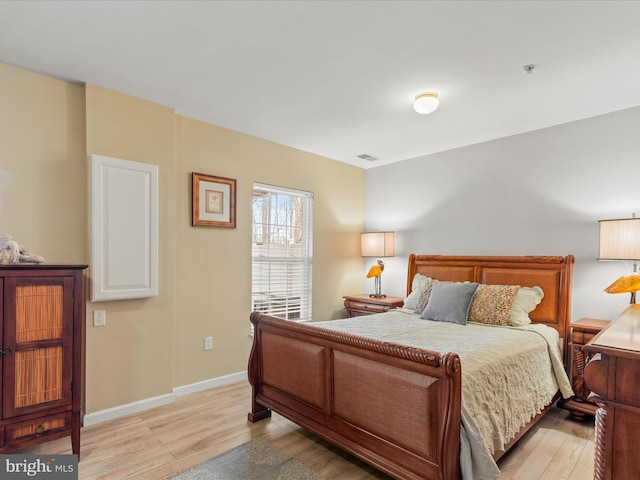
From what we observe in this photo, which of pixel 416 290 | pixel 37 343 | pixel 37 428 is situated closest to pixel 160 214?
pixel 37 343

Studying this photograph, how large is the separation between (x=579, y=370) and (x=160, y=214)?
3737 millimetres

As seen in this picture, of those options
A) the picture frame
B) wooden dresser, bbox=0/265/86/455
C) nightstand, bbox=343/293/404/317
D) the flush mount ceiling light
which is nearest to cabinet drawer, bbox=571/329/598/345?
nightstand, bbox=343/293/404/317

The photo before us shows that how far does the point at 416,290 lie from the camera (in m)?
4.03

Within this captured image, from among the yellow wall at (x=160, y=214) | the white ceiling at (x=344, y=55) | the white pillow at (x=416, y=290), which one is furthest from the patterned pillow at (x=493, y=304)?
the yellow wall at (x=160, y=214)

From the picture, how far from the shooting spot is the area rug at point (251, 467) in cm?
215

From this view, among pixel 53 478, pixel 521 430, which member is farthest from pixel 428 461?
pixel 53 478

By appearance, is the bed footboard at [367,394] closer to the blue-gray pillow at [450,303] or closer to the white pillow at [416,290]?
the blue-gray pillow at [450,303]

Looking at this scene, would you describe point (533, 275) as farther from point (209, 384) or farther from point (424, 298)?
point (209, 384)

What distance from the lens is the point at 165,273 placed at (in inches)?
127

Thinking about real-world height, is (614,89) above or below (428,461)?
above

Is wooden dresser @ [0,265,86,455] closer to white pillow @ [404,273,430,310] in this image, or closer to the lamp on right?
white pillow @ [404,273,430,310]

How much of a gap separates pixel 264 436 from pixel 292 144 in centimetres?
302

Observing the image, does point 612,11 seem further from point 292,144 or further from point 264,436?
point 264,436

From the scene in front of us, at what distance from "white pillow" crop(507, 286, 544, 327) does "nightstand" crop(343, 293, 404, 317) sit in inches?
55.3
